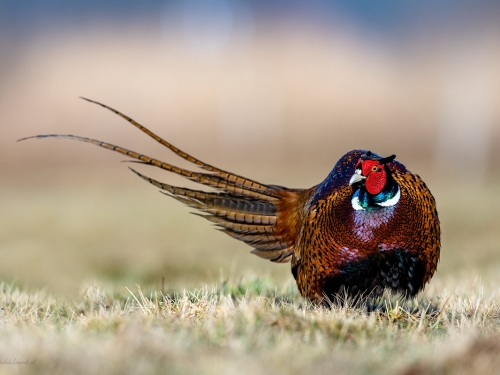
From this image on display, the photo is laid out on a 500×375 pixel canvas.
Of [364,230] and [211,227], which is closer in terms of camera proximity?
[364,230]

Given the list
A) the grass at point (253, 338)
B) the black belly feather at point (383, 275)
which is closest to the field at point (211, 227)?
the grass at point (253, 338)

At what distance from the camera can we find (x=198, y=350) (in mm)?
3242

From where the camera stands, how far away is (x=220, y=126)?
3338cm

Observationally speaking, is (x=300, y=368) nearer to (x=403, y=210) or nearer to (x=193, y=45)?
Answer: (x=403, y=210)

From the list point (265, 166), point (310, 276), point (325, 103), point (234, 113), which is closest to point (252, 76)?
point (325, 103)

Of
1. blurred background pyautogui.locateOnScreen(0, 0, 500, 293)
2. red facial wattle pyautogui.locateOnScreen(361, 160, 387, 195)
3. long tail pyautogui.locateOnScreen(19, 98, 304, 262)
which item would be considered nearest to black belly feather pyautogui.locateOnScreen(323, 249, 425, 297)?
red facial wattle pyautogui.locateOnScreen(361, 160, 387, 195)

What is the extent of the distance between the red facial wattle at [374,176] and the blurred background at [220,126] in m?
1.86

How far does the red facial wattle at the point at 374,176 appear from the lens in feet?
15.2

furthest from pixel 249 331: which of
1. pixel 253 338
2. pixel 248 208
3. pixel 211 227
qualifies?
pixel 211 227

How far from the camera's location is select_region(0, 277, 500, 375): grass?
3072 millimetres

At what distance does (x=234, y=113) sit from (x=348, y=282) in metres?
30.0

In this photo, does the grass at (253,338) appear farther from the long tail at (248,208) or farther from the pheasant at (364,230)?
the long tail at (248,208)

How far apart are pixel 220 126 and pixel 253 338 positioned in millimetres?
30165

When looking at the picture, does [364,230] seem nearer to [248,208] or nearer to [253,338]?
[248,208]
